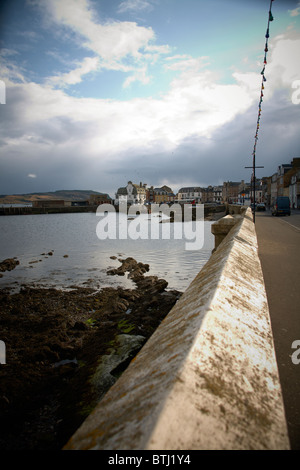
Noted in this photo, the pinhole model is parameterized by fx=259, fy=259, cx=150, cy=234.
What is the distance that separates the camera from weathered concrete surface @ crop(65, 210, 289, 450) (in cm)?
90

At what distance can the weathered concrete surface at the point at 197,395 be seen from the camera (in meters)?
0.90

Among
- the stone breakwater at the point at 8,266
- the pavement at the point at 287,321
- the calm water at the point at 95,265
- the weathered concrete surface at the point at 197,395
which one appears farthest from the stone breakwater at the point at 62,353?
the stone breakwater at the point at 8,266

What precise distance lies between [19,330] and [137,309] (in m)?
3.41

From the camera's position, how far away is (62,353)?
575 cm

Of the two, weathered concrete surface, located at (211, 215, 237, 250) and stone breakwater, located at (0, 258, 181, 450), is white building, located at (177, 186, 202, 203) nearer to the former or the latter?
weathered concrete surface, located at (211, 215, 237, 250)

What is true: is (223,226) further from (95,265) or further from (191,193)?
(191,193)

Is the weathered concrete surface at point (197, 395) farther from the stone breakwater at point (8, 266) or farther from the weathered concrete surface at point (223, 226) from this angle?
the stone breakwater at point (8, 266)

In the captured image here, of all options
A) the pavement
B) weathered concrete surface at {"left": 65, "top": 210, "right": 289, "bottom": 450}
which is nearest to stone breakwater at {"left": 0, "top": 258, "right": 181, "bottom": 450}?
the pavement

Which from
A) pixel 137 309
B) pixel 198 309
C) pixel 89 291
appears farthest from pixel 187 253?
pixel 198 309

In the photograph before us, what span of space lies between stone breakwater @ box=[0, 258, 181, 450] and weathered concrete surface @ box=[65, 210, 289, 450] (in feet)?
10.1

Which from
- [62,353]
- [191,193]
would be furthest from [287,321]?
[191,193]

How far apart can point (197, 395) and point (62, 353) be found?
218 inches

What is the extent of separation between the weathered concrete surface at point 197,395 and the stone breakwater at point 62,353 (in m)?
3.08
